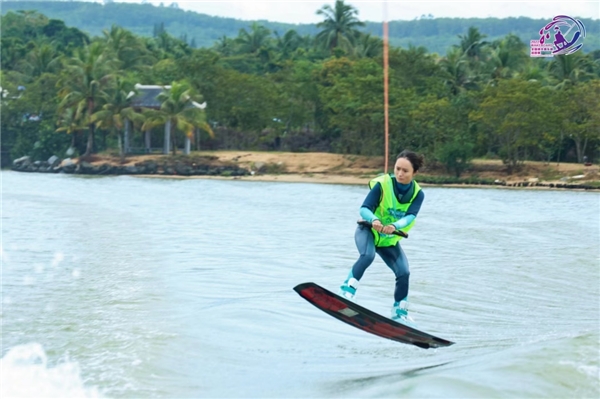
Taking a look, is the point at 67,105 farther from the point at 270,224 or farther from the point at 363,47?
the point at 270,224

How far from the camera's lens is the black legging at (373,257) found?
8539 millimetres

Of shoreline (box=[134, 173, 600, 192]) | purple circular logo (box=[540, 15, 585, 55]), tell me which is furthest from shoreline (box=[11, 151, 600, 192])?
purple circular logo (box=[540, 15, 585, 55])

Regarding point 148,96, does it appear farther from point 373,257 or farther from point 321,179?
point 373,257

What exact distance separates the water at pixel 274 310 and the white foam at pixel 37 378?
2cm

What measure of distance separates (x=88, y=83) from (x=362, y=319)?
5713cm

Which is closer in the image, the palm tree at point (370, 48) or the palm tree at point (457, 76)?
the palm tree at point (457, 76)

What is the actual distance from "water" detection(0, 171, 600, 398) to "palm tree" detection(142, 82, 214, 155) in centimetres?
3181

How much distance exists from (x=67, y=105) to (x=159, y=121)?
7.94 m

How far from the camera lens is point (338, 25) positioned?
266ft

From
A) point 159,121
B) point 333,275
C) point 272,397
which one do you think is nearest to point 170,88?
point 159,121

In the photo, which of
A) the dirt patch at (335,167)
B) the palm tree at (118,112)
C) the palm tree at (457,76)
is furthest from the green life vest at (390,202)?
the palm tree at (457,76)

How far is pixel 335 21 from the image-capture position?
81.1 meters

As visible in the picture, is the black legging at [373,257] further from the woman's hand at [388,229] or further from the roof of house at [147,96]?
the roof of house at [147,96]

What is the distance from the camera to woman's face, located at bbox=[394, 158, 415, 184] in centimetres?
832
